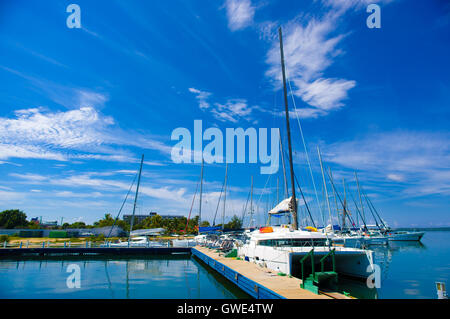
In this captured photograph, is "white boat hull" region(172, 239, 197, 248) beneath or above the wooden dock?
beneath

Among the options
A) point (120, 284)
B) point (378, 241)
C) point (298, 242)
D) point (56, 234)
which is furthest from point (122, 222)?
point (298, 242)

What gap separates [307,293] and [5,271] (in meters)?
30.2

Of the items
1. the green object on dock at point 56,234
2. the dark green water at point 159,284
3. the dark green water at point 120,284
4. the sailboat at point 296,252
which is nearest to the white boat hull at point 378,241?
the dark green water at point 159,284

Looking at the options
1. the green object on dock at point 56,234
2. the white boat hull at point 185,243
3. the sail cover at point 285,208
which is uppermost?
the sail cover at point 285,208

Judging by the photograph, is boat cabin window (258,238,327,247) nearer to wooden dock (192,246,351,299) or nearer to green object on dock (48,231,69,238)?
wooden dock (192,246,351,299)

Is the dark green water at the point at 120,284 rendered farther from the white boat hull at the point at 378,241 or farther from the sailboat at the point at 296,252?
the white boat hull at the point at 378,241

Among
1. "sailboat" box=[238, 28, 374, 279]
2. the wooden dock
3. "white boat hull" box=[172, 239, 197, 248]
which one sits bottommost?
"white boat hull" box=[172, 239, 197, 248]

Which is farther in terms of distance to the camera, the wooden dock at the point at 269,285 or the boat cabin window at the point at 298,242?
the boat cabin window at the point at 298,242

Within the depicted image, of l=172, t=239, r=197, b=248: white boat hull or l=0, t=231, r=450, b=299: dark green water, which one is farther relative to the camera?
l=172, t=239, r=197, b=248: white boat hull

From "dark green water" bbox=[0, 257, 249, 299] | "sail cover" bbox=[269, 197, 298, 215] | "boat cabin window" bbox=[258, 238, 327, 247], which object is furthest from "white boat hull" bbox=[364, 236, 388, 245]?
"boat cabin window" bbox=[258, 238, 327, 247]

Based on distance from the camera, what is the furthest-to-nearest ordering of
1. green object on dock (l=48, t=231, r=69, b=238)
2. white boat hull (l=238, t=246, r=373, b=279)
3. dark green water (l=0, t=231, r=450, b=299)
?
green object on dock (l=48, t=231, r=69, b=238) < dark green water (l=0, t=231, r=450, b=299) < white boat hull (l=238, t=246, r=373, b=279)
